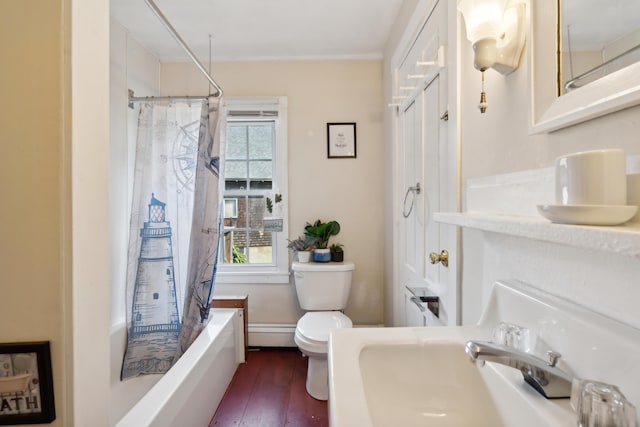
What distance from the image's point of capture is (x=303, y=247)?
2.26 metres

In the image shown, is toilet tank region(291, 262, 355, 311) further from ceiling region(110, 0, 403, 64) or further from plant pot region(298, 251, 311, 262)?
ceiling region(110, 0, 403, 64)

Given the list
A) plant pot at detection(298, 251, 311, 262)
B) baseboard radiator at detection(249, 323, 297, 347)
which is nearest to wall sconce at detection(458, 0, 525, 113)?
plant pot at detection(298, 251, 311, 262)

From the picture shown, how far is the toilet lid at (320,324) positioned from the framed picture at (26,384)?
1187 millimetres

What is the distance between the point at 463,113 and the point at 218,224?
1439 mm

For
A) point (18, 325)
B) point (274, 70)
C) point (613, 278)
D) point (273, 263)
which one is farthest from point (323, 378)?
point (274, 70)

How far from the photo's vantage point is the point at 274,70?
7.82ft

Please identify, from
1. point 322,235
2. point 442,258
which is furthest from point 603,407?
point 322,235

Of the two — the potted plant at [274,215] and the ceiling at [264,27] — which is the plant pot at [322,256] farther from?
the ceiling at [264,27]

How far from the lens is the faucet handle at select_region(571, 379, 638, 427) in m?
0.39

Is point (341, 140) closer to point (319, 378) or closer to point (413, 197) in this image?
point (413, 197)

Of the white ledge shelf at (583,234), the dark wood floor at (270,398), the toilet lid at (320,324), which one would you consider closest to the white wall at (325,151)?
the dark wood floor at (270,398)

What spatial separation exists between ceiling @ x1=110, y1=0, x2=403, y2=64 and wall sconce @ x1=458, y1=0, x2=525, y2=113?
1249 mm

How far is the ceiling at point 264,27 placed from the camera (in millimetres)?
1766

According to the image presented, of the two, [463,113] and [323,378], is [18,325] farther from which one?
[323,378]
